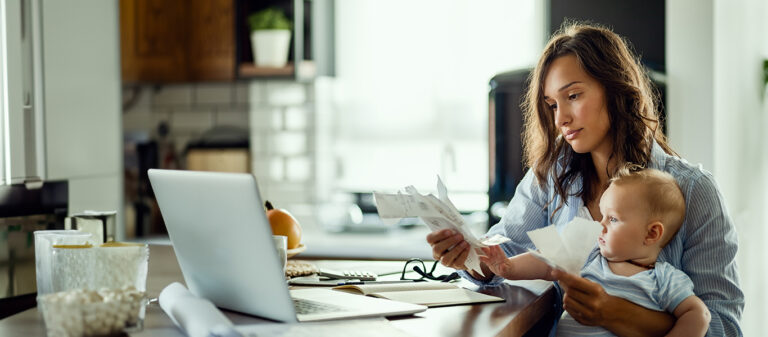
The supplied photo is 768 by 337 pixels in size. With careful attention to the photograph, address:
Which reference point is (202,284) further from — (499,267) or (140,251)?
(499,267)

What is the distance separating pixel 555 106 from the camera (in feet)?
6.63

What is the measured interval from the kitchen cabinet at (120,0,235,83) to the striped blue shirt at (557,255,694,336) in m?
3.03

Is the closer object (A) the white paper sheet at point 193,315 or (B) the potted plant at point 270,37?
(A) the white paper sheet at point 193,315

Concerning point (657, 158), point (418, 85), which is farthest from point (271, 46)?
point (657, 158)

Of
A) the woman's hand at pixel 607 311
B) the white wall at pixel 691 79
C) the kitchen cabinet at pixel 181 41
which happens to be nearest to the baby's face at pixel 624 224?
the woman's hand at pixel 607 311

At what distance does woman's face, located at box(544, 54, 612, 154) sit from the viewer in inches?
72.4

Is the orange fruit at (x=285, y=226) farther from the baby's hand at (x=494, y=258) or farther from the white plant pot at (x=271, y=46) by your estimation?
the white plant pot at (x=271, y=46)

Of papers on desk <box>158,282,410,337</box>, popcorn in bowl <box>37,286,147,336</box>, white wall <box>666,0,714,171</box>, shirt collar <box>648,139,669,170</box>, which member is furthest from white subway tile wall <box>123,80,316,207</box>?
popcorn in bowl <box>37,286,147,336</box>

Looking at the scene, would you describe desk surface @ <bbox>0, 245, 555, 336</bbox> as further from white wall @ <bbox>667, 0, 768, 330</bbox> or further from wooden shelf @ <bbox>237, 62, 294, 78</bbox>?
wooden shelf @ <bbox>237, 62, 294, 78</bbox>

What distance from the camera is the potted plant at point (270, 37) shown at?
165 inches

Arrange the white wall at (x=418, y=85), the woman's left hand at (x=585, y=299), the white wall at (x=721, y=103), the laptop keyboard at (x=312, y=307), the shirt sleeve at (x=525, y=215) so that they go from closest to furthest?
the laptop keyboard at (x=312, y=307), the woman's left hand at (x=585, y=299), the shirt sleeve at (x=525, y=215), the white wall at (x=721, y=103), the white wall at (x=418, y=85)

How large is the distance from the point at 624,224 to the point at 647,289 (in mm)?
135

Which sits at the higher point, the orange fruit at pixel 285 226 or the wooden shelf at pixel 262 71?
the wooden shelf at pixel 262 71

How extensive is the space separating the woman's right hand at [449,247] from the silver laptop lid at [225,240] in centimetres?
42
